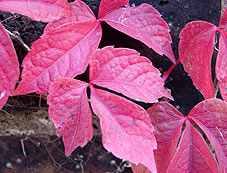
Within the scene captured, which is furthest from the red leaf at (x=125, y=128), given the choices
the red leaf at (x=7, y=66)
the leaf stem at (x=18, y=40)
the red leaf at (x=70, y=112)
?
the leaf stem at (x=18, y=40)

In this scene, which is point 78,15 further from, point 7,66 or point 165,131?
point 165,131

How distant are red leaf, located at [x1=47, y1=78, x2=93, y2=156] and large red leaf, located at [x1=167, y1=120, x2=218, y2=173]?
8.9 inches

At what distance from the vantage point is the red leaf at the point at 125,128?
455mm

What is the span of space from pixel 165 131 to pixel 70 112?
0.82 ft

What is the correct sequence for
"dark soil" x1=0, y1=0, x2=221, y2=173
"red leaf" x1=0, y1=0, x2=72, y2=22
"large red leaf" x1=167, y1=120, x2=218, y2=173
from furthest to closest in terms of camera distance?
"dark soil" x1=0, y1=0, x2=221, y2=173 → "large red leaf" x1=167, y1=120, x2=218, y2=173 → "red leaf" x1=0, y1=0, x2=72, y2=22

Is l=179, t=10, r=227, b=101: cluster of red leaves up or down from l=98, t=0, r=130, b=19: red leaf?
down

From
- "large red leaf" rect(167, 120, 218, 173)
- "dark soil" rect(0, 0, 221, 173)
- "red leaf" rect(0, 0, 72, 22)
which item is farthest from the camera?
"dark soil" rect(0, 0, 221, 173)

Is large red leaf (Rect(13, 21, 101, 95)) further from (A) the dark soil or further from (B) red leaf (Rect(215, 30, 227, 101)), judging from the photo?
(B) red leaf (Rect(215, 30, 227, 101))

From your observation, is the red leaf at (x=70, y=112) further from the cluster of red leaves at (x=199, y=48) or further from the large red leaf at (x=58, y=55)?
the cluster of red leaves at (x=199, y=48)

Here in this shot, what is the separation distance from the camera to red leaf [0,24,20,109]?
1.41 ft

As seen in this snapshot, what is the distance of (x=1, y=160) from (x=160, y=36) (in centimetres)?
70

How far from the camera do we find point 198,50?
1.96 feet

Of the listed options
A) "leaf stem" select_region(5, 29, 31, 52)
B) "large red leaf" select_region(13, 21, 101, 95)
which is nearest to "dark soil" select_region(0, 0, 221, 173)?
"leaf stem" select_region(5, 29, 31, 52)

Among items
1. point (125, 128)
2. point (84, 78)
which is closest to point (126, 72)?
point (125, 128)
